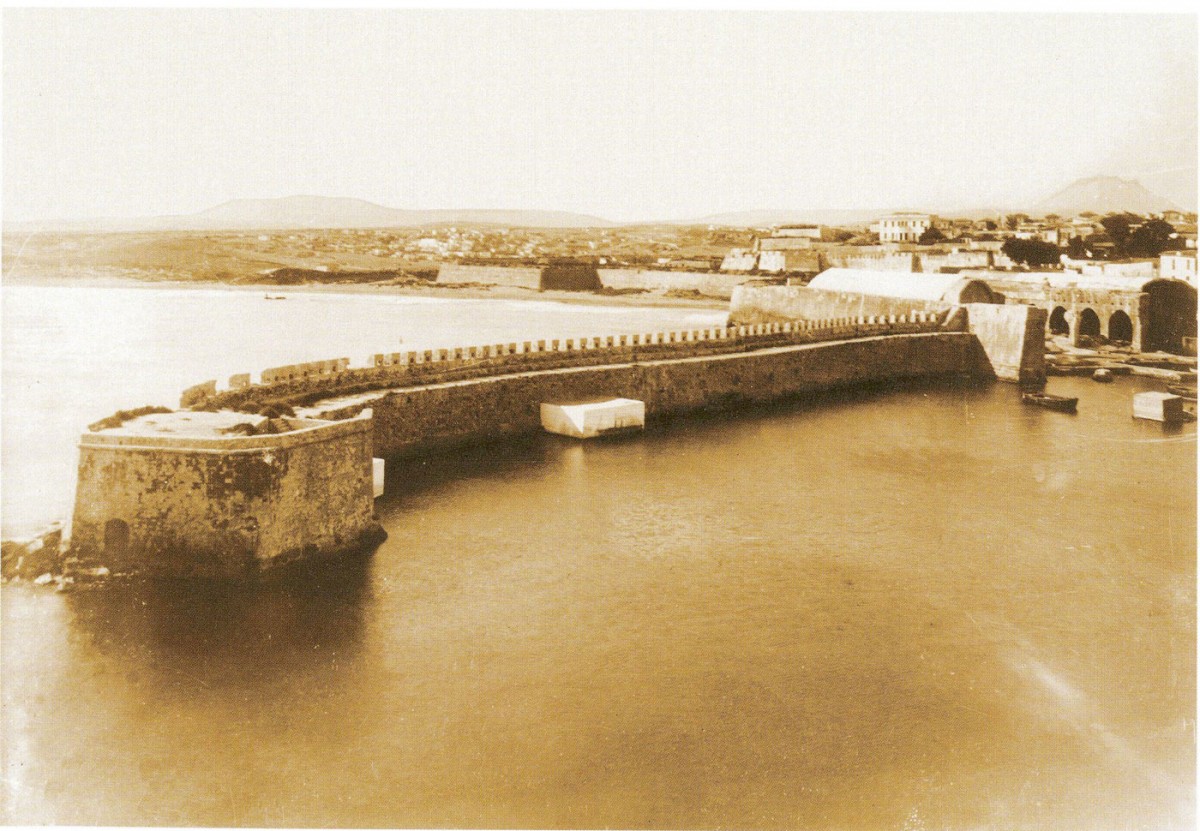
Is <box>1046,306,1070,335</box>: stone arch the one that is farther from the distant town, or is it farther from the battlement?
the battlement

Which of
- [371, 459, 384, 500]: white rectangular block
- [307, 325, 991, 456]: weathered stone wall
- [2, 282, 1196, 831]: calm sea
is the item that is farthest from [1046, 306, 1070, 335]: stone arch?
[371, 459, 384, 500]: white rectangular block

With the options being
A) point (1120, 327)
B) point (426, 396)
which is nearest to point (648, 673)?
point (426, 396)

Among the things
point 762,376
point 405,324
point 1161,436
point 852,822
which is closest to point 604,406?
point 762,376

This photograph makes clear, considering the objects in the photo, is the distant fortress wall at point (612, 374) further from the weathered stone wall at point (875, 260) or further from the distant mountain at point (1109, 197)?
the weathered stone wall at point (875, 260)

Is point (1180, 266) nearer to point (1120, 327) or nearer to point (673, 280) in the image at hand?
point (1120, 327)

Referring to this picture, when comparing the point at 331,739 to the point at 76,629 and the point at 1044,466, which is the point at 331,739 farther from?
the point at 1044,466

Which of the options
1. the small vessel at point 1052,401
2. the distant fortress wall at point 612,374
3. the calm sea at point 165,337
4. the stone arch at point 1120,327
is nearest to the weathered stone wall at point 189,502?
the calm sea at point 165,337
